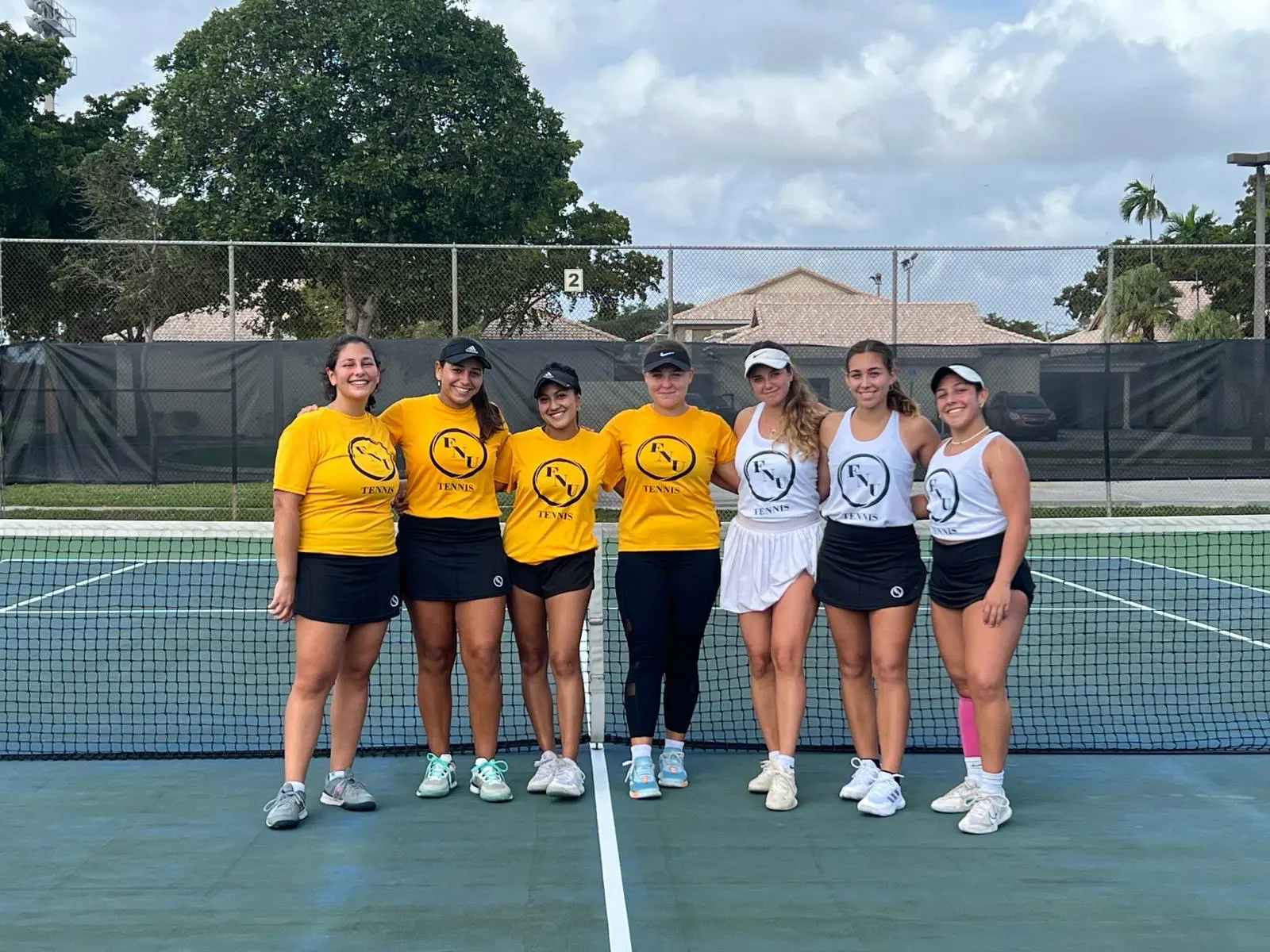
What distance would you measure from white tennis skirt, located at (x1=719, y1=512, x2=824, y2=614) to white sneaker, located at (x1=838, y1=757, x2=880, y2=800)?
0.72 metres

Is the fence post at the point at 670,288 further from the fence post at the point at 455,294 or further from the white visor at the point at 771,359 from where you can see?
the white visor at the point at 771,359

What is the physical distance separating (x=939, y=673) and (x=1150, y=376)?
276 inches

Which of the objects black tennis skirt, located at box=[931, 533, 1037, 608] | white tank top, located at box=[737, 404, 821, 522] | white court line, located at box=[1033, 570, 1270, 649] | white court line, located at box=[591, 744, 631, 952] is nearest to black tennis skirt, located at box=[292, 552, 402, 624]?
white court line, located at box=[591, 744, 631, 952]

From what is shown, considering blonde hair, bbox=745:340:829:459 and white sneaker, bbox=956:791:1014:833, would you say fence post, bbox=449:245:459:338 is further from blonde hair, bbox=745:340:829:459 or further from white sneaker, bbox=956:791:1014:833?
white sneaker, bbox=956:791:1014:833

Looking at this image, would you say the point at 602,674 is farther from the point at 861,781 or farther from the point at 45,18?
the point at 45,18

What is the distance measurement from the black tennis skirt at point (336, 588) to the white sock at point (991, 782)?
2265 millimetres

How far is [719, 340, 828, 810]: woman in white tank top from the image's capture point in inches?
193

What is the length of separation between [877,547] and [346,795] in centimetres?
216

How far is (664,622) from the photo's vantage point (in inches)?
198

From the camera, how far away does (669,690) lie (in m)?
5.15

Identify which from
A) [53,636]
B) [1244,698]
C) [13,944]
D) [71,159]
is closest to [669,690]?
[13,944]

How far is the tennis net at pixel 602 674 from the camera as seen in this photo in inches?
233

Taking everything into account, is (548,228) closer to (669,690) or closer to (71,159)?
(71,159)

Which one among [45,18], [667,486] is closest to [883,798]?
[667,486]
